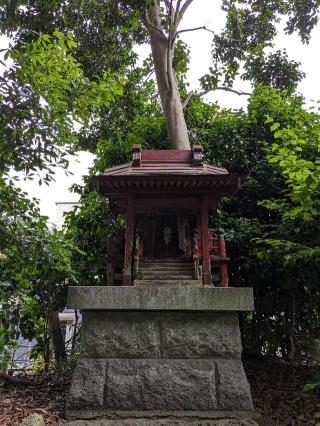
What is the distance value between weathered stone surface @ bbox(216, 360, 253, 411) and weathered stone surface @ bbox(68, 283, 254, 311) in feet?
1.92

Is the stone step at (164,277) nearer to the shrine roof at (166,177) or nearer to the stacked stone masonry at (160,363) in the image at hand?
the stacked stone masonry at (160,363)

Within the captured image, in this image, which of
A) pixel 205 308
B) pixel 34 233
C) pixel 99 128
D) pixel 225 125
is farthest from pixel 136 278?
pixel 99 128

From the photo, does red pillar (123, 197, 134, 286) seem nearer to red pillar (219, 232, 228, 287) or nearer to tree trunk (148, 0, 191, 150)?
red pillar (219, 232, 228, 287)

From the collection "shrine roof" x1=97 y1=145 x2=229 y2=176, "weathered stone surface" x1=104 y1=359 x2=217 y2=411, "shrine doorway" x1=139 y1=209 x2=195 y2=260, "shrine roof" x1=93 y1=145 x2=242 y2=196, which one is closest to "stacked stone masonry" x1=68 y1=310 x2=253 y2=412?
"weathered stone surface" x1=104 y1=359 x2=217 y2=411

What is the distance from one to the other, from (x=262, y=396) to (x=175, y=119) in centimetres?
443

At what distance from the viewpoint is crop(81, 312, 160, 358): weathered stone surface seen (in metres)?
3.78

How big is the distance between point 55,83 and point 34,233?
1.88m

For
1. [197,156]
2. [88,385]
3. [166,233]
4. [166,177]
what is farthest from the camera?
[166,233]

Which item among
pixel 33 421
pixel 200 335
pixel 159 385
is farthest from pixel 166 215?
pixel 33 421

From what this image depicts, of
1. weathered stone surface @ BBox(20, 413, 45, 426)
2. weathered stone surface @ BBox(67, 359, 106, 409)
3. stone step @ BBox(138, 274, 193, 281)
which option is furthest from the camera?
stone step @ BBox(138, 274, 193, 281)

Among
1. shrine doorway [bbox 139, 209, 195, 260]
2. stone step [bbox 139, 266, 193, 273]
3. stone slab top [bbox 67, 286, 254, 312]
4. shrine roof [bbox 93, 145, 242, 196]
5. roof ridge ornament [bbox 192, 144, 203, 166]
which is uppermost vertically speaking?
roof ridge ornament [bbox 192, 144, 203, 166]

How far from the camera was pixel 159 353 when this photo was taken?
3.79 meters

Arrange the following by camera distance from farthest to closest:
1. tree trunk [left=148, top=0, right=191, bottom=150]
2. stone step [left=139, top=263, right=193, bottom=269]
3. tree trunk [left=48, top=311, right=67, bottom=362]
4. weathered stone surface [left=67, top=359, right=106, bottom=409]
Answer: tree trunk [left=148, top=0, right=191, bottom=150]
tree trunk [left=48, top=311, right=67, bottom=362]
stone step [left=139, top=263, right=193, bottom=269]
weathered stone surface [left=67, top=359, right=106, bottom=409]

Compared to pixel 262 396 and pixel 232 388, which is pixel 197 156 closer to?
pixel 232 388
